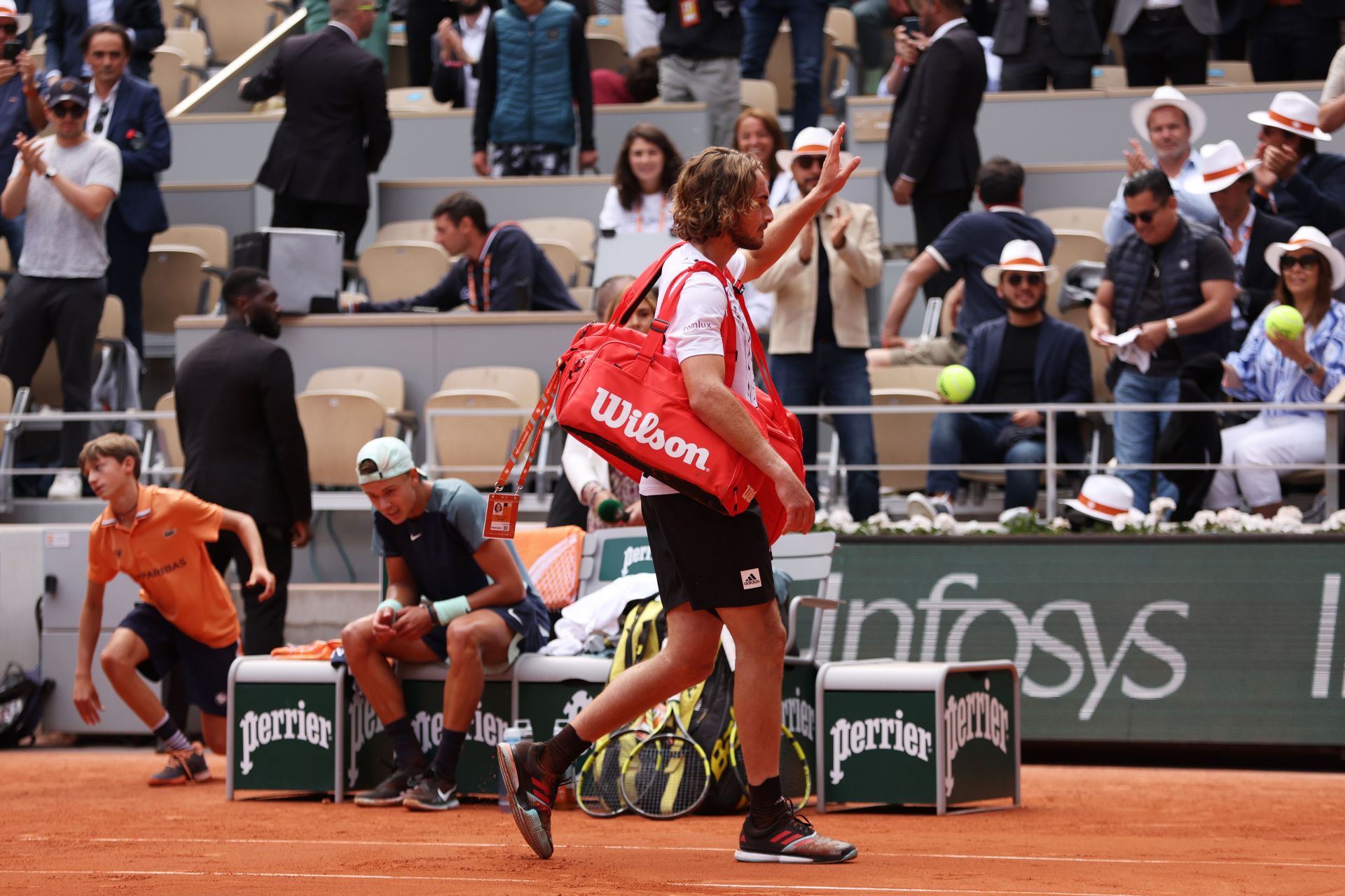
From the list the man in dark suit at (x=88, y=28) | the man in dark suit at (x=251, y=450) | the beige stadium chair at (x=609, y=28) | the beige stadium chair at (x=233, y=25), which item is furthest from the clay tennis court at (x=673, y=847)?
the beige stadium chair at (x=233, y=25)

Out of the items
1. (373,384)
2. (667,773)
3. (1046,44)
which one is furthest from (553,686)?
(1046,44)

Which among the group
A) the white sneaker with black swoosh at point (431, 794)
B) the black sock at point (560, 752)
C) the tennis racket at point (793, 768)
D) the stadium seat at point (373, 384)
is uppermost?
the stadium seat at point (373, 384)

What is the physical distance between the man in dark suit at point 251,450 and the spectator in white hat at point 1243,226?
513 centimetres

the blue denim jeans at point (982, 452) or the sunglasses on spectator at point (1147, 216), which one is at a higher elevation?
the sunglasses on spectator at point (1147, 216)

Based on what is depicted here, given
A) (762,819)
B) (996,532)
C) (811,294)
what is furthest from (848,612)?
(762,819)

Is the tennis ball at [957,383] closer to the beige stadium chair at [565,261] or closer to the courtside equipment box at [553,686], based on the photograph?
the courtside equipment box at [553,686]

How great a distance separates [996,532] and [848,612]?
852mm

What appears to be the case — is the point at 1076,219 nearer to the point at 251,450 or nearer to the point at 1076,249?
the point at 1076,249

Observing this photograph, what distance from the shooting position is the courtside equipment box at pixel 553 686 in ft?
25.5

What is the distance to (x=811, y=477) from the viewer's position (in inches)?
401

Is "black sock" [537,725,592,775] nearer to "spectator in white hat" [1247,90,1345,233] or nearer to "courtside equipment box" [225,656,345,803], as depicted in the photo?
"courtside equipment box" [225,656,345,803]

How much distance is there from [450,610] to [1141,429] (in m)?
4.00

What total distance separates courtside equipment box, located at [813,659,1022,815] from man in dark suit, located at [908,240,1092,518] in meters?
2.40

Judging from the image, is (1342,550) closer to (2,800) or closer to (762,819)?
(762,819)
